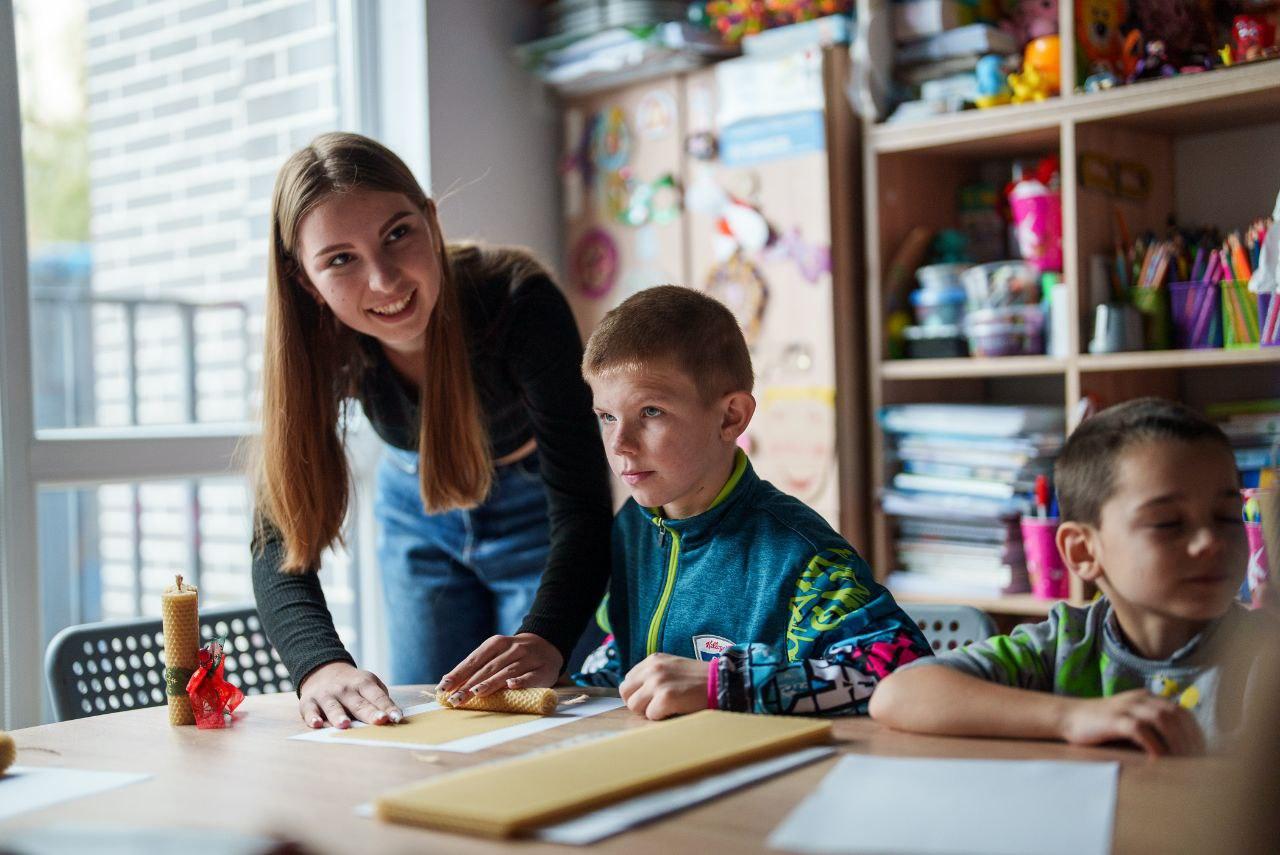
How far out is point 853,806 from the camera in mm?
841

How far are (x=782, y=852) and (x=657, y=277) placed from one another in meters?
2.23

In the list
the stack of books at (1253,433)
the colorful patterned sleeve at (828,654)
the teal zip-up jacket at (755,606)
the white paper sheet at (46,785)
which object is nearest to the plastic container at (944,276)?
the stack of books at (1253,433)

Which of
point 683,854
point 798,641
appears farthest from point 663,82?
point 683,854

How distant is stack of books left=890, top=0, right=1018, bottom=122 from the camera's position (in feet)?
8.22

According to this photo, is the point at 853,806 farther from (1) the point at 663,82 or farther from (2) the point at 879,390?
(1) the point at 663,82

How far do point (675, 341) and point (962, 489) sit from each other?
1307 millimetres

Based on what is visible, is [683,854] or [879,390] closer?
[683,854]

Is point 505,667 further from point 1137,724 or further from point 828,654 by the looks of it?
point 1137,724

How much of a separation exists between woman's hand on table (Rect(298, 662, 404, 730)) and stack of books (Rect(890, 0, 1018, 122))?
175 centimetres

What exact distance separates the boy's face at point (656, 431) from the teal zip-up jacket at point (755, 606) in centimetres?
5

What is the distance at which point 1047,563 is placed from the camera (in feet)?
7.89

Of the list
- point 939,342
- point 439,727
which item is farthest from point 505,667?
point 939,342

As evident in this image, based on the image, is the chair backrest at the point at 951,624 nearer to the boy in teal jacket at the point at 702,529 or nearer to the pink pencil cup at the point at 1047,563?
the boy in teal jacket at the point at 702,529

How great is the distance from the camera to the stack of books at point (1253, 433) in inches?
86.7
